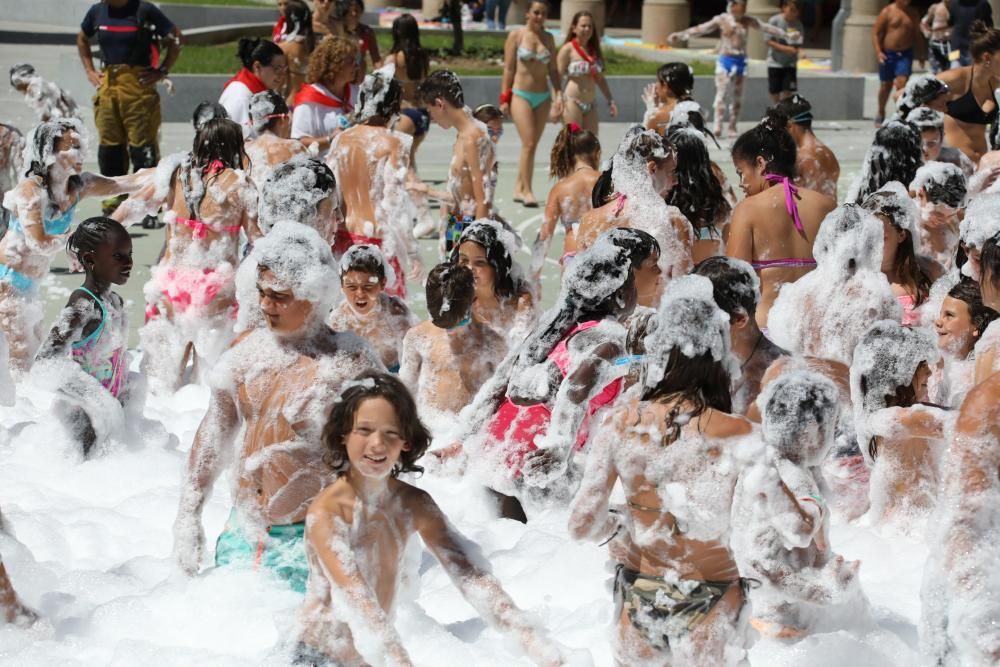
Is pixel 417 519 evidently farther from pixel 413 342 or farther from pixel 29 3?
pixel 29 3

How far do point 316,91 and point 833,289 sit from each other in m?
4.55

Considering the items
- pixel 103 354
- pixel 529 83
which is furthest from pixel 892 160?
pixel 529 83

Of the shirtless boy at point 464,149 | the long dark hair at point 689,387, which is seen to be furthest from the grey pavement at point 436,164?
the long dark hair at point 689,387

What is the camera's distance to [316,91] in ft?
31.9

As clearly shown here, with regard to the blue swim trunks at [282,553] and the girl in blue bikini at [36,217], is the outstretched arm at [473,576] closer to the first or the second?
the blue swim trunks at [282,553]

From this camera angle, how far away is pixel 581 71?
44.8 feet

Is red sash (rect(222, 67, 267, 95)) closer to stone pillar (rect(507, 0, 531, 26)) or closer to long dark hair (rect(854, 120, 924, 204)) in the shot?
long dark hair (rect(854, 120, 924, 204))

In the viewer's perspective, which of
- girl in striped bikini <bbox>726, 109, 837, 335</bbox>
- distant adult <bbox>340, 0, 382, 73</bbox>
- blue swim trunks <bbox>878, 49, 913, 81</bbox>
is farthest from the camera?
blue swim trunks <bbox>878, 49, 913, 81</bbox>

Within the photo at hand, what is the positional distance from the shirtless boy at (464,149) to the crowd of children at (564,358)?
0.07 ft

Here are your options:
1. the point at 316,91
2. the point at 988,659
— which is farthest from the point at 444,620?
the point at 316,91

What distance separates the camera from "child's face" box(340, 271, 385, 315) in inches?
272

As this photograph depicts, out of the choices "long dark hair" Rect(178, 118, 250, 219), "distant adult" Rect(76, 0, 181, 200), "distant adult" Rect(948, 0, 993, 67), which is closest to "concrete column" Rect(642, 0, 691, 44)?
"distant adult" Rect(948, 0, 993, 67)

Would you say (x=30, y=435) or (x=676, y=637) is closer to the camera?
(x=676, y=637)

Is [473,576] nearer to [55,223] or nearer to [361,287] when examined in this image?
[361,287]
